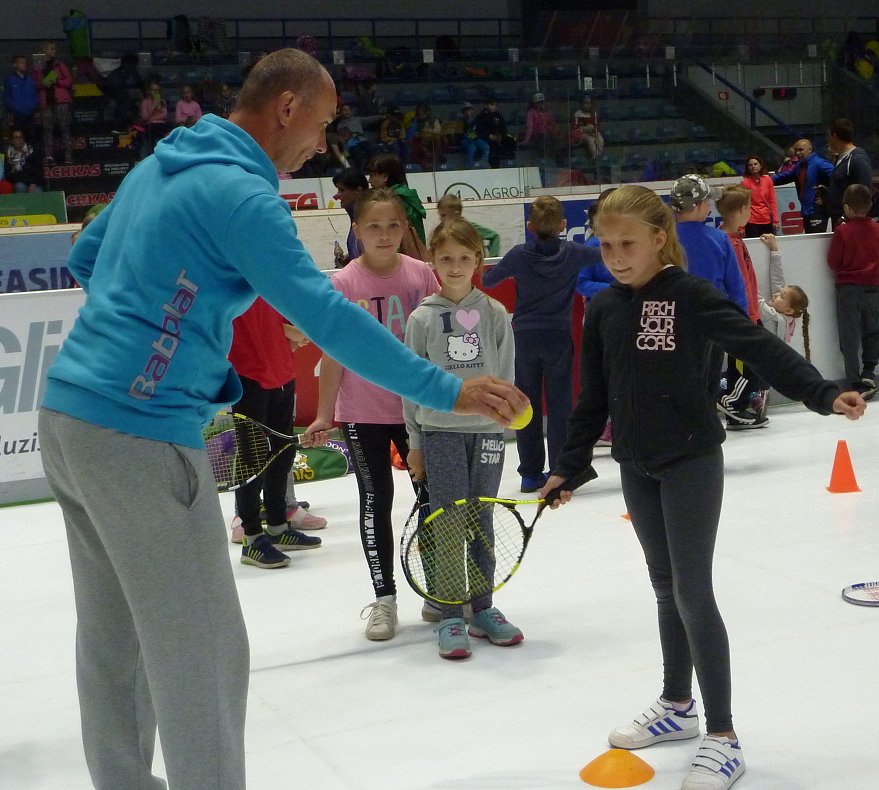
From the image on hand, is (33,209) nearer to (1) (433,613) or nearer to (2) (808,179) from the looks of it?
(2) (808,179)

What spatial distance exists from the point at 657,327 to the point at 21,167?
554 inches

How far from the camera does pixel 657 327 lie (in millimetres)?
3154

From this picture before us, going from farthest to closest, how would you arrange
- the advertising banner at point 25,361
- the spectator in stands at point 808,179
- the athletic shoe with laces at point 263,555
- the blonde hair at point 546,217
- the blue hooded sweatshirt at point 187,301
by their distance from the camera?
the spectator in stands at point 808,179 < the advertising banner at point 25,361 < the blonde hair at point 546,217 < the athletic shoe with laces at point 263,555 < the blue hooded sweatshirt at point 187,301

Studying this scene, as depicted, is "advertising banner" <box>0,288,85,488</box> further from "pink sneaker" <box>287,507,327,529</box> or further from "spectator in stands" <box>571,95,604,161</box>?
"spectator in stands" <box>571,95,604,161</box>

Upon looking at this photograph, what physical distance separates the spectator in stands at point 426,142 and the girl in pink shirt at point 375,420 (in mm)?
11774

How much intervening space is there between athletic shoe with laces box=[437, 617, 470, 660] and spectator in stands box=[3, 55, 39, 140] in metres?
13.6

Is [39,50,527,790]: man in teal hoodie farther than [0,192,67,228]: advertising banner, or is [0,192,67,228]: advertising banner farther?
[0,192,67,228]: advertising banner

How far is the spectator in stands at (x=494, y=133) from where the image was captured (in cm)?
1580

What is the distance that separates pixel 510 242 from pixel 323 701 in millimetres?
9074

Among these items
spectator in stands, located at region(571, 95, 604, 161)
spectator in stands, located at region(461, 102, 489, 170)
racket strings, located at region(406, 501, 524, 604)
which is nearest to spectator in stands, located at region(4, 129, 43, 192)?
spectator in stands, located at region(461, 102, 489, 170)

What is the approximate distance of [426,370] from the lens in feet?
7.56

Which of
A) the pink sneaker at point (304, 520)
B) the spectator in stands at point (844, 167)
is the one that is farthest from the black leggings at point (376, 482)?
the spectator in stands at point (844, 167)

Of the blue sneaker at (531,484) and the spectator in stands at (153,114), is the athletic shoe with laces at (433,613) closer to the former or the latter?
the blue sneaker at (531,484)

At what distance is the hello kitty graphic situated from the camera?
4.45 m
